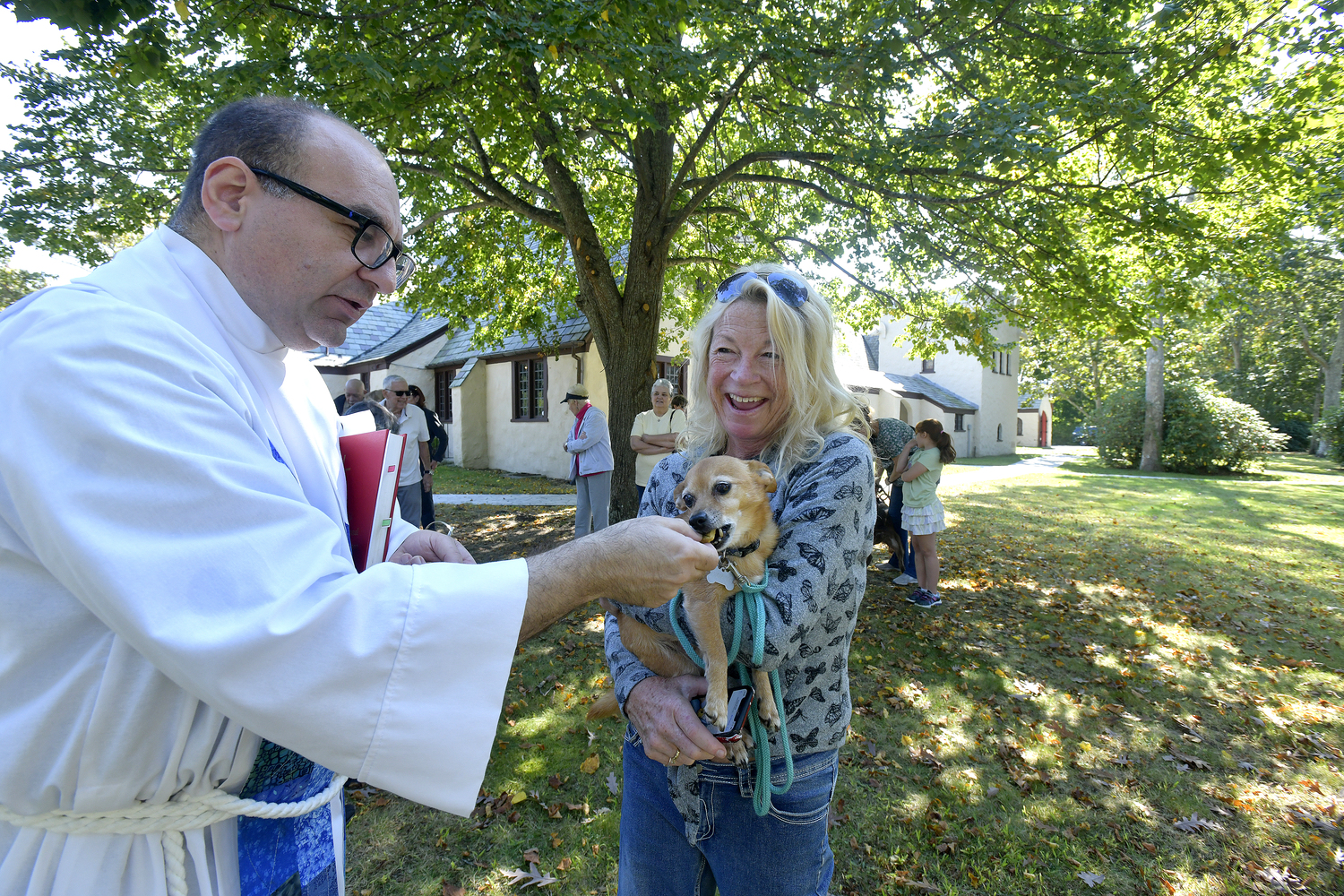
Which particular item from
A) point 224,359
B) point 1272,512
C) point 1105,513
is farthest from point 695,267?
point 1272,512

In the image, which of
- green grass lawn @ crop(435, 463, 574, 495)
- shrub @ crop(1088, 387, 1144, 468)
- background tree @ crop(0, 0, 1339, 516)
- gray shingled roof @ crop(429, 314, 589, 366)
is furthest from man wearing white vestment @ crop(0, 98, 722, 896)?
shrub @ crop(1088, 387, 1144, 468)

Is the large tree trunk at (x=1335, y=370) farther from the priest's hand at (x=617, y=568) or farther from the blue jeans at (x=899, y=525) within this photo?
the priest's hand at (x=617, y=568)

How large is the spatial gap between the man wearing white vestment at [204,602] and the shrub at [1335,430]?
34.9 meters

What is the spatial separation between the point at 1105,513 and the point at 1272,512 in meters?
4.22

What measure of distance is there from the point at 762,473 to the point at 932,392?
108 feet

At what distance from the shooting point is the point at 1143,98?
6473mm

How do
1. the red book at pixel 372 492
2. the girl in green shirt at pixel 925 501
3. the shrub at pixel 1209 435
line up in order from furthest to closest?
the shrub at pixel 1209 435, the girl in green shirt at pixel 925 501, the red book at pixel 372 492

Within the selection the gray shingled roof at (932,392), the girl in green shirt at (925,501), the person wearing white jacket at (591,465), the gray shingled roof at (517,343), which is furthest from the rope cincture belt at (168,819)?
the gray shingled roof at (932,392)

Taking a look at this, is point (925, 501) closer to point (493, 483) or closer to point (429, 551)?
point (429, 551)

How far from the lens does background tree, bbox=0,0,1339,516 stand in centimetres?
551

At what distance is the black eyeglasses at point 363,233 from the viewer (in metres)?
1.41

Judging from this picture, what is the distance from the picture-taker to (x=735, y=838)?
179 cm

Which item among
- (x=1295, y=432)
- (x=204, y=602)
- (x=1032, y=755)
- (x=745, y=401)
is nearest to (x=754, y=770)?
(x=745, y=401)

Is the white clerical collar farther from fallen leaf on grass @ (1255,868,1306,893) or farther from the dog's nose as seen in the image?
fallen leaf on grass @ (1255,868,1306,893)
